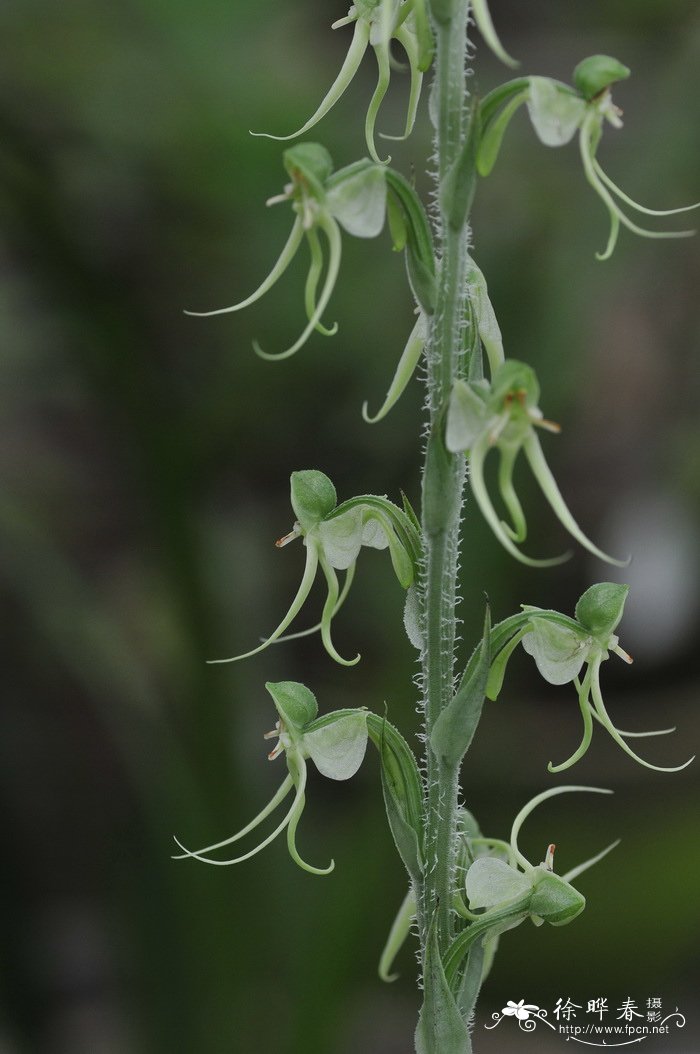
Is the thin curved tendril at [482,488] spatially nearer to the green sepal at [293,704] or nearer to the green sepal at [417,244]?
the green sepal at [417,244]

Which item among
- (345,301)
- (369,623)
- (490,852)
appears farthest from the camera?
(369,623)

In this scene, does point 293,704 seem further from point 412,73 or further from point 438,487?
point 412,73

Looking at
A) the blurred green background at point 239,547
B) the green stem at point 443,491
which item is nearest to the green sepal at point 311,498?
the green stem at point 443,491

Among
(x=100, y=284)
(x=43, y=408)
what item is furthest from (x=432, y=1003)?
(x=43, y=408)

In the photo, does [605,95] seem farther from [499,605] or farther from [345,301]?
[345,301]

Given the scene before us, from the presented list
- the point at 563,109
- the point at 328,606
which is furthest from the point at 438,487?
the point at 563,109

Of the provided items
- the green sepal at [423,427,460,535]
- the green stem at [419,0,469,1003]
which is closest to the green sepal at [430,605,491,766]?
the green stem at [419,0,469,1003]
